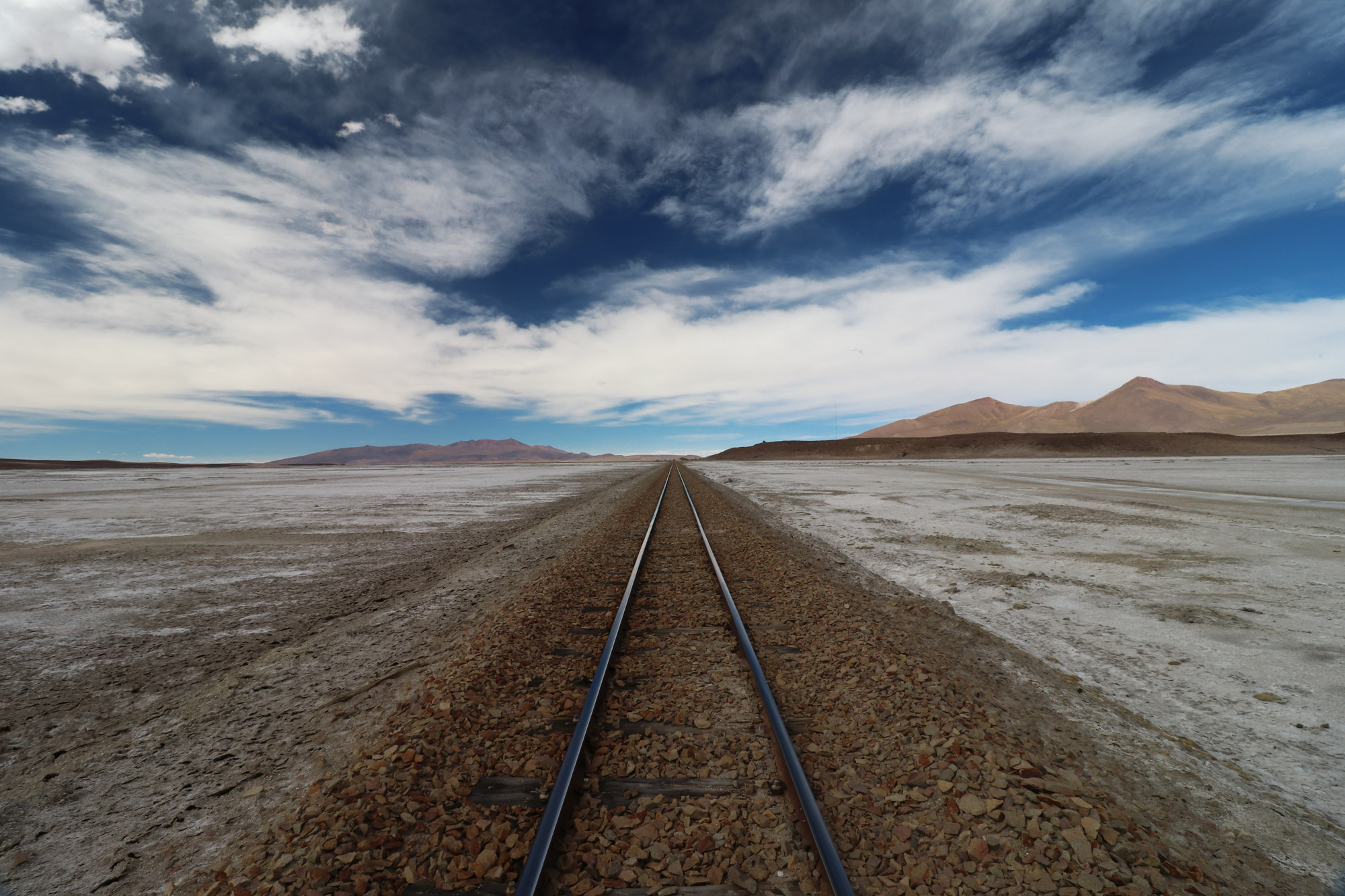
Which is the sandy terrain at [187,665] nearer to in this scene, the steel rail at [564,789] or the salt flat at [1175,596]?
the steel rail at [564,789]

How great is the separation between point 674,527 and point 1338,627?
39.1 ft

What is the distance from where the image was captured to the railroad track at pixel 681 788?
2758mm

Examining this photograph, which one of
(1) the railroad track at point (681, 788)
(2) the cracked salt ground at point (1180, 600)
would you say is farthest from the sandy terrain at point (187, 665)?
(2) the cracked salt ground at point (1180, 600)

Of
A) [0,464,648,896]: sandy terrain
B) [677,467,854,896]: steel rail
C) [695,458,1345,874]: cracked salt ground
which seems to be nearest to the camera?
[677,467,854,896]: steel rail

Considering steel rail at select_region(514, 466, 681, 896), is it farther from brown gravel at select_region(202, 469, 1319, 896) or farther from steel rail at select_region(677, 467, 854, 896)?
steel rail at select_region(677, 467, 854, 896)

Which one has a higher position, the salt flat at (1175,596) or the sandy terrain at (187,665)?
the sandy terrain at (187,665)

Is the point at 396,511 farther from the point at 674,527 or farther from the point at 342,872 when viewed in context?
the point at 342,872

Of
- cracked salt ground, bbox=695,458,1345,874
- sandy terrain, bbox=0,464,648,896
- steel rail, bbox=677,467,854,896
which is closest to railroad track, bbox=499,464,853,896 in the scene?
steel rail, bbox=677,467,854,896

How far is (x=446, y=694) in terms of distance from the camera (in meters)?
4.65

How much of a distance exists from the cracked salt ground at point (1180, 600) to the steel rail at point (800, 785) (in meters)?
2.64

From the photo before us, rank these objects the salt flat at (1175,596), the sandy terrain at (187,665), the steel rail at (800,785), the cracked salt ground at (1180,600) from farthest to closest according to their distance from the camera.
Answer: the salt flat at (1175,596) → the cracked salt ground at (1180,600) → the sandy terrain at (187,665) → the steel rail at (800,785)

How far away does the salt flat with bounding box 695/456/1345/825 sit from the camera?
4301 mm

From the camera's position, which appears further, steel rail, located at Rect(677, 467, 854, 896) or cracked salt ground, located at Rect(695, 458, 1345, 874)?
cracked salt ground, located at Rect(695, 458, 1345, 874)

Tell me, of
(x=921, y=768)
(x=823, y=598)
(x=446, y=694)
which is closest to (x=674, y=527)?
(x=823, y=598)
